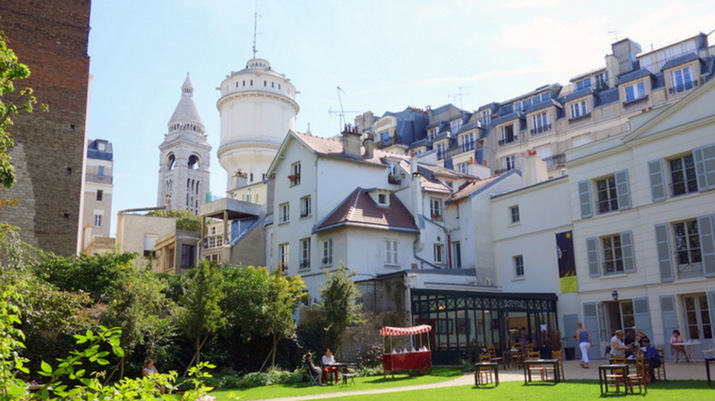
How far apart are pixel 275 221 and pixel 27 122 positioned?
1456 cm

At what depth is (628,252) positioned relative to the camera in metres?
26.9

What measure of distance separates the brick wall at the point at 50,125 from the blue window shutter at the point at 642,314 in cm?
2634

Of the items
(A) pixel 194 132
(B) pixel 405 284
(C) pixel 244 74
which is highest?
(A) pixel 194 132

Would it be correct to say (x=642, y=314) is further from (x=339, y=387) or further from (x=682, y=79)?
(x=682, y=79)

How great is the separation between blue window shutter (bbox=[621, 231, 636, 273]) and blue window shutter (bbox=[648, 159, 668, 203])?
2.02 m

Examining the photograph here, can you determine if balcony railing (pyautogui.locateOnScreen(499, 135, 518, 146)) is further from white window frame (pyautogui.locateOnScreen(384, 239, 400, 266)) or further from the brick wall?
the brick wall

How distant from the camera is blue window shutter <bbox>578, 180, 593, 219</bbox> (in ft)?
94.5

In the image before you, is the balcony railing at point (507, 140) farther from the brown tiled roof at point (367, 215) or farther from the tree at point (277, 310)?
the tree at point (277, 310)

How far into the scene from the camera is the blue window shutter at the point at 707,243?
23.6 m

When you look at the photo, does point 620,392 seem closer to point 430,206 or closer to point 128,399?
point 128,399

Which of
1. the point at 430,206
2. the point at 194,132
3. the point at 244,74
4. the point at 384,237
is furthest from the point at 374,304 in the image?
the point at 194,132

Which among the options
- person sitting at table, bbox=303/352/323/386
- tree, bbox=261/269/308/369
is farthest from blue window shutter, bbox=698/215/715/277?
tree, bbox=261/269/308/369

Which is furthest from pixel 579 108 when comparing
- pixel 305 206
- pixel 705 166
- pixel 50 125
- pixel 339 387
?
pixel 50 125

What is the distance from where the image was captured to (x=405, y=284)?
28266 millimetres
